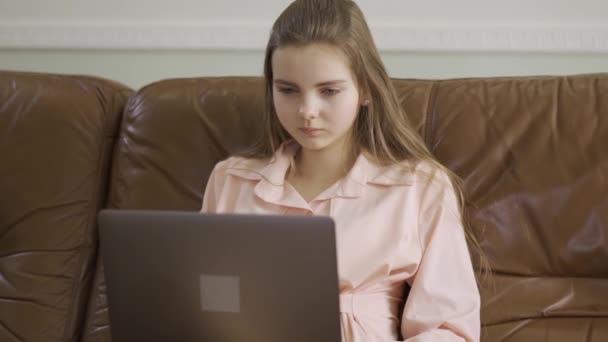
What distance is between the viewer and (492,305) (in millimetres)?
1518

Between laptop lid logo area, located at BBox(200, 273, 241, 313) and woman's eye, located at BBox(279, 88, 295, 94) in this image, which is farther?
woman's eye, located at BBox(279, 88, 295, 94)

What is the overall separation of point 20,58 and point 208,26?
0.63 m

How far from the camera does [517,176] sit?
155cm

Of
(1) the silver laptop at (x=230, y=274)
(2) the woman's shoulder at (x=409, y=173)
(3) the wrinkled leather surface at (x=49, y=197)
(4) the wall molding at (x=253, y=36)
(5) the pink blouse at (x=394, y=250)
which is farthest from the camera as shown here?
(4) the wall molding at (x=253, y=36)

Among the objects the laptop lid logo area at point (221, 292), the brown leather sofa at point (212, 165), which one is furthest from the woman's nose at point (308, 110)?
the laptop lid logo area at point (221, 292)

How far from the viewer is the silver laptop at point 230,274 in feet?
3.43

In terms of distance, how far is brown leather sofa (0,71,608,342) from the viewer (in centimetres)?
151

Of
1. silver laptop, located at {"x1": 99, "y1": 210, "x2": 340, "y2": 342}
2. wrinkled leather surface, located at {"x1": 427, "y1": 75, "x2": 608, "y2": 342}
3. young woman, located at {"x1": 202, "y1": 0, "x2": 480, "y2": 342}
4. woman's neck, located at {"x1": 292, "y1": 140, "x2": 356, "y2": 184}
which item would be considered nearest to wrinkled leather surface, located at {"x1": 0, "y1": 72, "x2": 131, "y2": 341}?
young woman, located at {"x1": 202, "y1": 0, "x2": 480, "y2": 342}

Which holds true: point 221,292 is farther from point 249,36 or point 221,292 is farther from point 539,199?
point 249,36

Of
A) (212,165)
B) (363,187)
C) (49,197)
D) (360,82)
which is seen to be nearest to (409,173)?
(363,187)

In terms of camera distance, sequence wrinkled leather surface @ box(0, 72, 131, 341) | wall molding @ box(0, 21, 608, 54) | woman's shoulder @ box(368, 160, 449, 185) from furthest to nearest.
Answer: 1. wall molding @ box(0, 21, 608, 54)
2. wrinkled leather surface @ box(0, 72, 131, 341)
3. woman's shoulder @ box(368, 160, 449, 185)

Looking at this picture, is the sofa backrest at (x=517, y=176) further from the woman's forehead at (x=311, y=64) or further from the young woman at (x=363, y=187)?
the woman's forehead at (x=311, y=64)

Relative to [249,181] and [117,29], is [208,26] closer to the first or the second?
[117,29]

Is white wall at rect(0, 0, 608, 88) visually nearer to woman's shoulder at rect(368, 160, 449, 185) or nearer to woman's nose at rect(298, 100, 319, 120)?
woman's shoulder at rect(368, 160, 449, 185)
